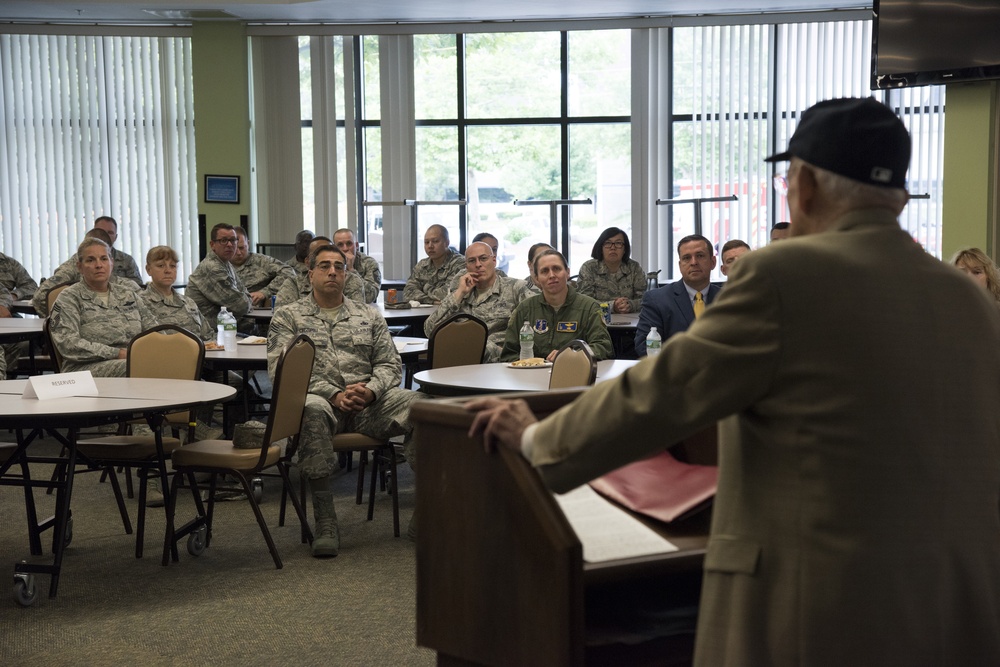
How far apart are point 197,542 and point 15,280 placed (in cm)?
615

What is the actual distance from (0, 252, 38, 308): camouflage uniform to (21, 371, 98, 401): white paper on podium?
5.81 meters

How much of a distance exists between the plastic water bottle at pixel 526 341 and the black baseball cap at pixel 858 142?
3.97 m

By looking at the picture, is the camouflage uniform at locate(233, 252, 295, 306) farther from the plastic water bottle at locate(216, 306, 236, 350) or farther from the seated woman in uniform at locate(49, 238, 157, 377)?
the seated woman in uniform at locate(49, 238, 157, 377)

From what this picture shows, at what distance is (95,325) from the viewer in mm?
5750

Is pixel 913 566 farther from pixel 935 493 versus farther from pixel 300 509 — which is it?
pixel 300 509

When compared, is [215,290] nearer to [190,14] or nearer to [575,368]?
[190,14]

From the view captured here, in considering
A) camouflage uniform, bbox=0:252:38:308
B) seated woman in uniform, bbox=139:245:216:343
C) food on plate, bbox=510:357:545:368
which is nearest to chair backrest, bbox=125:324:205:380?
seated woman in uniform, bbox=139:245:216:343

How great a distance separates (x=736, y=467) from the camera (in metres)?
1.31

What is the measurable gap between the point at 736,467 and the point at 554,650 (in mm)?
365

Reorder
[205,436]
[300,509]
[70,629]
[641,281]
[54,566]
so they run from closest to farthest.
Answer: [70,629] < [54,566] < [300,509] < [205,436] < [641,281]

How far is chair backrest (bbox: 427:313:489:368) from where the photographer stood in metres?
5.25

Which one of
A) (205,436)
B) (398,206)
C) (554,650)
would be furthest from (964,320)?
(398,206)

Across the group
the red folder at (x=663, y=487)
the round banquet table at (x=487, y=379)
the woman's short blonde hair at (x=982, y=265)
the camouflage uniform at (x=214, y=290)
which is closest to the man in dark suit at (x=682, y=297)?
the round banquet table at (x=487, y=379)

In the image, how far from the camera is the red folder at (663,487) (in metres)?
1.61
